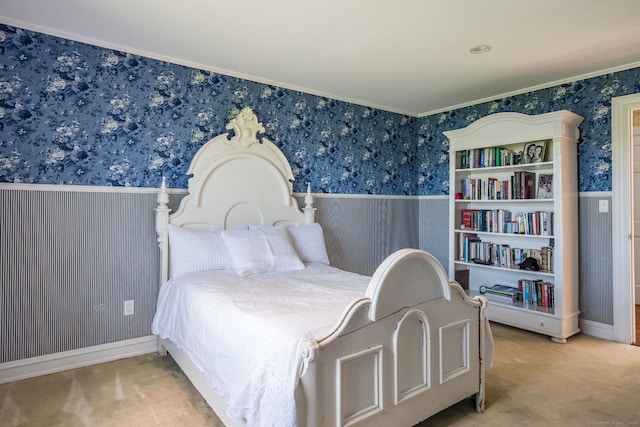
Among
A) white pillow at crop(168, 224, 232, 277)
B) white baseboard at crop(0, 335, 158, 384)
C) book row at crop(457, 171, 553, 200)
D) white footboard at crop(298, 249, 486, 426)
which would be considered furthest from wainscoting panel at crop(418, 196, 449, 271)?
white baseboard at crop(0, 335, 158, 384)

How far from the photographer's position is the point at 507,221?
3.97 meters

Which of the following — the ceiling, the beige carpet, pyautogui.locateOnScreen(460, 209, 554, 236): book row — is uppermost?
the ceiling

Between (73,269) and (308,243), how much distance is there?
6.04ft

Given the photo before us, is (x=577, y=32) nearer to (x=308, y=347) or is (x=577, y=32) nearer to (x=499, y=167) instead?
(x=499, y=167)

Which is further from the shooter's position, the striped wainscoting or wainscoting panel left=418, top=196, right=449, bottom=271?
wainscoting panel left=418, top=196, right=449, bottom=271

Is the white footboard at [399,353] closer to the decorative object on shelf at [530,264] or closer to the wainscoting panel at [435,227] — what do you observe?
the decorative object on shelf at [530,264]

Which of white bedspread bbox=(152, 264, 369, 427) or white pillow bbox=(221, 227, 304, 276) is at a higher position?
white pillow bbox=(221, 227, 304, 276)

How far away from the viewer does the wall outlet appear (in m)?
3.00

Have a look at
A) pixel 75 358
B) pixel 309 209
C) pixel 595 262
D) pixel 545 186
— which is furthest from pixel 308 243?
pixel 595 262

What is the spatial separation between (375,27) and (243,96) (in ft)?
4.80

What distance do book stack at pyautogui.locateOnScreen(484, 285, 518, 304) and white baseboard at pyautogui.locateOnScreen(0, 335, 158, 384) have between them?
3188 millimetres

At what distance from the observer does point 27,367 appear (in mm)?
2623

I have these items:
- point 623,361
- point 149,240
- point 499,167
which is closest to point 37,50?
point 149,240

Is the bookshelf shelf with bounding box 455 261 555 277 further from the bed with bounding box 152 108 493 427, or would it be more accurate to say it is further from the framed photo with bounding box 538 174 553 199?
the bed with bounding box 152 108 493 427
